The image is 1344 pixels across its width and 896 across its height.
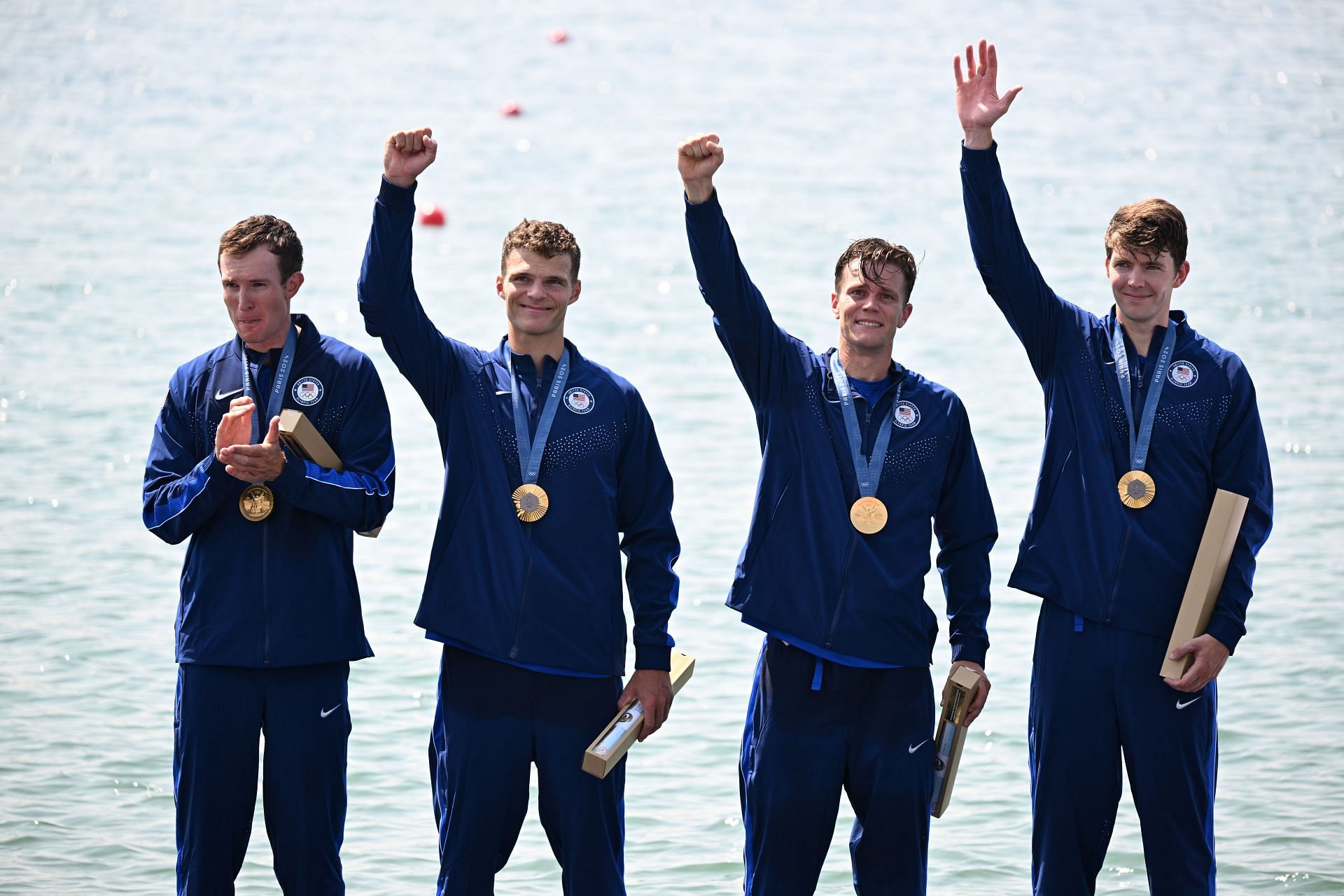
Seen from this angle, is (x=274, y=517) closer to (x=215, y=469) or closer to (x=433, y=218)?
(x=215, y=469)

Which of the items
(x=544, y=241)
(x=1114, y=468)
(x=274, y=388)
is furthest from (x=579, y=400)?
(x=1114, y=468)

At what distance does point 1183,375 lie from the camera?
523 cm

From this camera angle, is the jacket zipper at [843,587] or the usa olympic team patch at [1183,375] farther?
the usa olympic team patch at [1183,375]

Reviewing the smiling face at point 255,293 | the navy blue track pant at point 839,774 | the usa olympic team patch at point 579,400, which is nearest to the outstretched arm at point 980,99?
the usa olympic team patch at point 579,400

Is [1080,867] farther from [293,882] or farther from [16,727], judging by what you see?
[16,727]

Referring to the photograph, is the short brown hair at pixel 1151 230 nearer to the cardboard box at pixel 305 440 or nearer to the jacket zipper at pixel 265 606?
the cardboard box at pixel 305 440

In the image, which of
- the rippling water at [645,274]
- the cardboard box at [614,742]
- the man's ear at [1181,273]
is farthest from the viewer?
the rippling water at [645,274]

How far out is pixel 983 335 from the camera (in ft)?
55.7

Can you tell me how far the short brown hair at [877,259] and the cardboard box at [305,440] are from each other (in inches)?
56.9

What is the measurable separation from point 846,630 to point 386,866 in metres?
2.95

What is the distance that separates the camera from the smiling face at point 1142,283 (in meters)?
5.23

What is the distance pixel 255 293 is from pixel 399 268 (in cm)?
44

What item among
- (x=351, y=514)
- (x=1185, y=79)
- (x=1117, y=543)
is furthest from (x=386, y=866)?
(x=1185, y=79)

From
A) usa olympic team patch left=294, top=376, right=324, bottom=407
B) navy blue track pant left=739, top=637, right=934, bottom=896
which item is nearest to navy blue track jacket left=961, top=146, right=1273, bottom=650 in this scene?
navy blue track pant left=739, top=637, right=934, bottom=896
